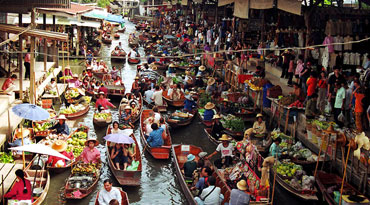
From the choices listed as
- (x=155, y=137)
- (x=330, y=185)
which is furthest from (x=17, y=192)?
(x=330, y=185)

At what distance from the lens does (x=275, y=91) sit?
17.7 m

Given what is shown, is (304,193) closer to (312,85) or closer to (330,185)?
(330,185)

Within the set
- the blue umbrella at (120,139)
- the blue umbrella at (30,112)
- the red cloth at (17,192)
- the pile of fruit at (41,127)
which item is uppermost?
the blue umbrella at (30,112)

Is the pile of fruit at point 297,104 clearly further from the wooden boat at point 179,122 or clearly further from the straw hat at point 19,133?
the straw hat at point 19,133

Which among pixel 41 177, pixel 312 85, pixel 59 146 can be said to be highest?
pixel 312 85

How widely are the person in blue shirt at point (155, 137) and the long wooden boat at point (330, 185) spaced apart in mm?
4839

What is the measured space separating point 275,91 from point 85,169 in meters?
7.87

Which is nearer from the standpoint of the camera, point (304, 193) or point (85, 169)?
point (304, 193)

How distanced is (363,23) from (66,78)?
1359 centimetres

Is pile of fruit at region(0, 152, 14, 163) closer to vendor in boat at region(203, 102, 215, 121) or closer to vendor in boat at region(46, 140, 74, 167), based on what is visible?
vendor in boat at region(46, 140, 74, 167)

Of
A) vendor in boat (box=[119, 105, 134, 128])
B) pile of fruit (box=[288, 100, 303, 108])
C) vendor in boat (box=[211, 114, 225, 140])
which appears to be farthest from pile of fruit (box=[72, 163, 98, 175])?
pile of fruit (box=[288, 100, 303, 108])

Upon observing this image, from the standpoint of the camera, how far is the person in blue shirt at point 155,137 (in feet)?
48.7

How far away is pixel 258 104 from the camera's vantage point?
19250 mm

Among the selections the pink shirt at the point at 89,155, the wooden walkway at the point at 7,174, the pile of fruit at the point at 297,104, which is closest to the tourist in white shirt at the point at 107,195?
the wooden walkway at the point at 7,174
